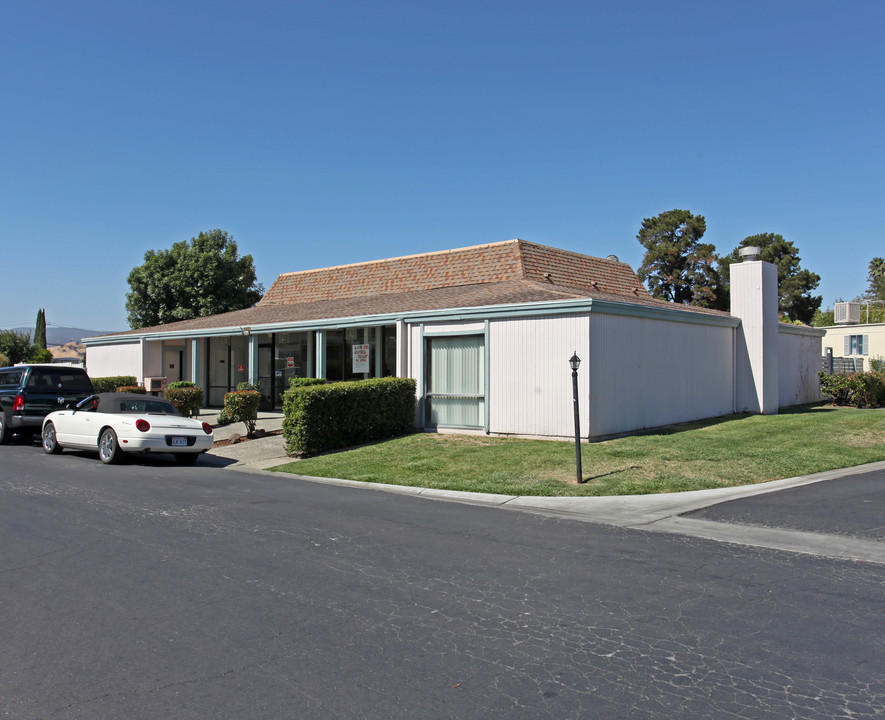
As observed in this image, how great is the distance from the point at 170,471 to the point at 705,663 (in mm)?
10891

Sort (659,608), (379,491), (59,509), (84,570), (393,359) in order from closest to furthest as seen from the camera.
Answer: (659,608), (84,570), (59,509), (379,491), (393,359)

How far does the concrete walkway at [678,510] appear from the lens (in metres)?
7.54

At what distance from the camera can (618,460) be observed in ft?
Answer: 41.7

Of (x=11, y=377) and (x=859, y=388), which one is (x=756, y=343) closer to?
(x=859, y=388)

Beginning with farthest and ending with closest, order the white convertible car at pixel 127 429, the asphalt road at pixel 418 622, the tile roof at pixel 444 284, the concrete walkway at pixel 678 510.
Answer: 1. the tile roof at pixel 444 284
2. the white convertible car at pixel 127 429
3. the concrete walkway at pixel 678 510
4. the asphalt road at pixel 418 622

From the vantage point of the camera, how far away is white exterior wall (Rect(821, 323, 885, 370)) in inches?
1346

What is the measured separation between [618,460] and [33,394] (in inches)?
519

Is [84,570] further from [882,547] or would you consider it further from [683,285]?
[683,285]

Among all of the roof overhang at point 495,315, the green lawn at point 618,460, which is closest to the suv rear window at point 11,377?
the roof overhang at point 495,315

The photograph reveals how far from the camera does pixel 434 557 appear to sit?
274 inches

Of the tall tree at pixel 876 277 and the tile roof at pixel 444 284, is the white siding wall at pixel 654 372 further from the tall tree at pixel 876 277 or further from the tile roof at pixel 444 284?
the tall tree at pixel 876 277

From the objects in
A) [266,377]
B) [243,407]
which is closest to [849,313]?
[266,377]

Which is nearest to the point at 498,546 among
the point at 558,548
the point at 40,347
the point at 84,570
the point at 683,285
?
the point at 558,548

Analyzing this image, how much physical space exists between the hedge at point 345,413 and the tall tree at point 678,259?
1563 inches
